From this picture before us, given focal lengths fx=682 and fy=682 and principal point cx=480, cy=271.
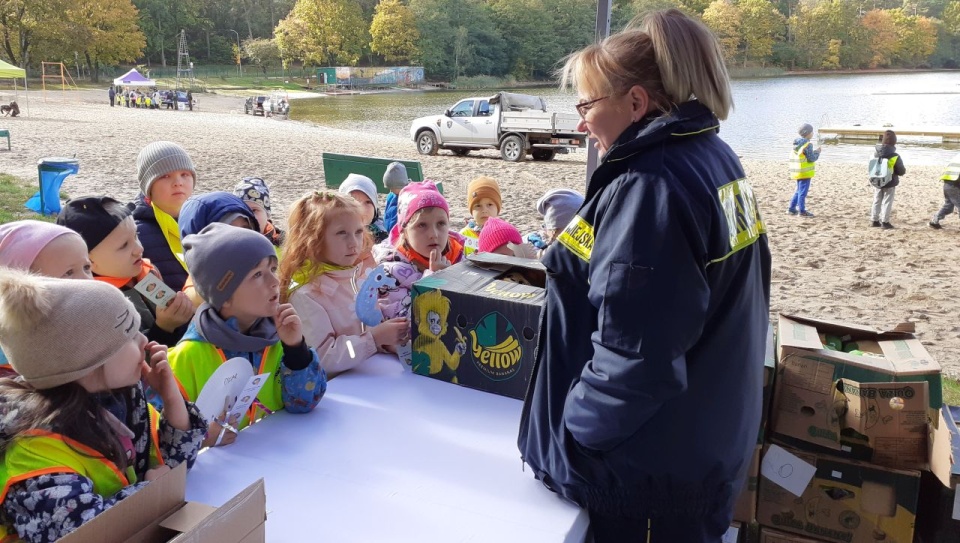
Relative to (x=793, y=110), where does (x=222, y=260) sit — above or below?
below

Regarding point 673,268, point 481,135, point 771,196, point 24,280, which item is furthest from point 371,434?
point 481,135

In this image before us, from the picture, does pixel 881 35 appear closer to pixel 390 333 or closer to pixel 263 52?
pixel 263 52

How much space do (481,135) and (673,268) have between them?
18248 millimetres

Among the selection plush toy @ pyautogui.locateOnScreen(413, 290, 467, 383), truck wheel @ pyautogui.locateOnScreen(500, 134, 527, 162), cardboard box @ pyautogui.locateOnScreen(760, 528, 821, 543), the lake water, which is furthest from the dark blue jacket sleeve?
truck wheel @ pyautogui.locateOnScreen(500, 134, 527, 162)

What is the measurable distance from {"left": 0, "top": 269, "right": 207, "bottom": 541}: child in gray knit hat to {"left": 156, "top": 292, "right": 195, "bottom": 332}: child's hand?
111cm

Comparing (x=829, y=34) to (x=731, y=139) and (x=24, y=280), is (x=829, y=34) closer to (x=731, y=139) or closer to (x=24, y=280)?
(x=731, y=139)

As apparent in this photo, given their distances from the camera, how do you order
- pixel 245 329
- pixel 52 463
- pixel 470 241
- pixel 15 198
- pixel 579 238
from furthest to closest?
pixel 15 198 → pixel 470 241 → pixel 245 329 → pixel 579 238 → pixel 52 463

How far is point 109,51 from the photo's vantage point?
59094 mm

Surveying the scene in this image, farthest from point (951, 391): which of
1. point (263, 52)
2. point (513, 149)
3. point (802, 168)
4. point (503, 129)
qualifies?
point (263, 52)

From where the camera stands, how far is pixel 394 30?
6469cm

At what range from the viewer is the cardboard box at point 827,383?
7.37 feet

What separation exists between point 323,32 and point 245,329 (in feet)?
228

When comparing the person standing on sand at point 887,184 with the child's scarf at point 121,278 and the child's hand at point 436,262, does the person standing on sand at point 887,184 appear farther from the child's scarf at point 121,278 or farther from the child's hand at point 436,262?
the child's scarf at point 121,278

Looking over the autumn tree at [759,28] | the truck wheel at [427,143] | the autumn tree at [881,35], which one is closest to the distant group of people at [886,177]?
the truck wheel at [427,143]
